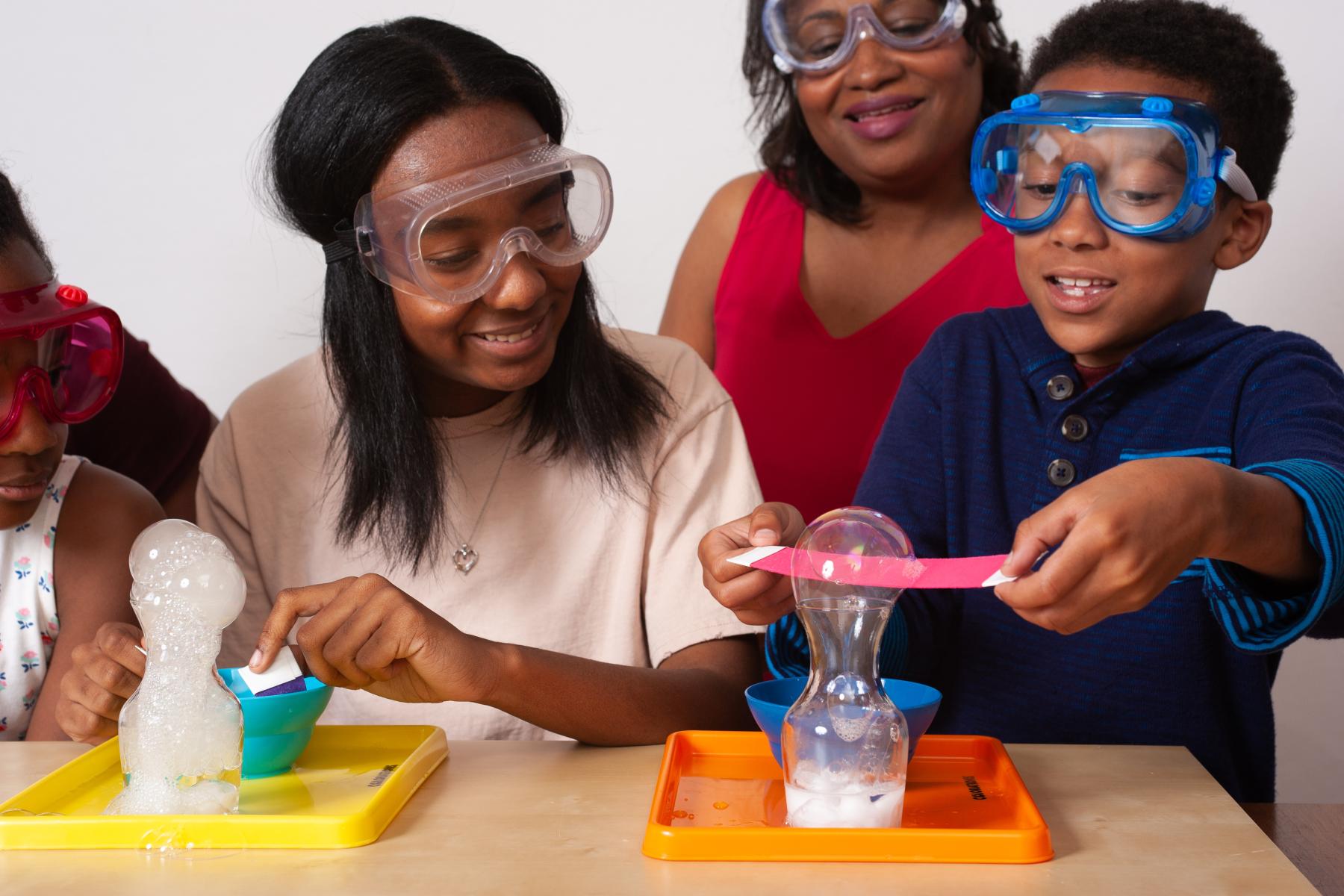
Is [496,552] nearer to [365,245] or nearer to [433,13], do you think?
[365,245]

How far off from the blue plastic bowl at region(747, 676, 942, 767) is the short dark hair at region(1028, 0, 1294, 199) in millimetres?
768

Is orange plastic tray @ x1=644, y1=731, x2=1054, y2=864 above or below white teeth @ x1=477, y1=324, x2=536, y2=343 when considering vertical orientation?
below

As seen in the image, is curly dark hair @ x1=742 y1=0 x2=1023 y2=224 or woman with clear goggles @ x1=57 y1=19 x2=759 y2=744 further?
curly dark hair @ x1=742 y1=0 x2=1023 y2=224

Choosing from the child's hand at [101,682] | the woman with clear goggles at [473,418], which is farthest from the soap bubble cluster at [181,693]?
the woman with clear goggles at [473,418]

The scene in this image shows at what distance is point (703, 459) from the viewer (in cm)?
179

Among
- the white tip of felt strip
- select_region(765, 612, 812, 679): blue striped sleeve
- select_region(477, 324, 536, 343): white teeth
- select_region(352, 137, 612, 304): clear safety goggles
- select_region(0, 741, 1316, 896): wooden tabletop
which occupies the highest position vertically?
→ select_region(352, 137, 612, 304): clear safety goggles

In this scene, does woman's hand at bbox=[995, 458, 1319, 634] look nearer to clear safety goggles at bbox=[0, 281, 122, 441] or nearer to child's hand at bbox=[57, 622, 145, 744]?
child's hand at bbox=[57, 622, 145, 744]

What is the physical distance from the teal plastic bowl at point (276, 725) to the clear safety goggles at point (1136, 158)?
3.18 ft

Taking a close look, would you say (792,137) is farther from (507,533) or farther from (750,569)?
(750,569)

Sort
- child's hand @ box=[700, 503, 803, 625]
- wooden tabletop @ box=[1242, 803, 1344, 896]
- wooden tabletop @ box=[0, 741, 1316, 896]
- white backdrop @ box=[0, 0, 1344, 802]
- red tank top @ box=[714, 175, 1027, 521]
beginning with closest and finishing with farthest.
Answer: wooden tabletop @ box=[0, 741, 1316, 896]
wooden tabletop @ box=[1242, 803, 1344, 896]
child's hand @ box=[700, 503, 803, 625]
red tank top @ box=[714, 175, 1027, 521]
white backdrop @ box=[0, 0, 1344, 802]

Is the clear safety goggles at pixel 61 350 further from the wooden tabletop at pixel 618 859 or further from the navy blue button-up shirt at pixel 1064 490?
the navy blue button-up shirt at pixel 1064 490

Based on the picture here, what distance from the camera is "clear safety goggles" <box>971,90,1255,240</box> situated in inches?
59.3

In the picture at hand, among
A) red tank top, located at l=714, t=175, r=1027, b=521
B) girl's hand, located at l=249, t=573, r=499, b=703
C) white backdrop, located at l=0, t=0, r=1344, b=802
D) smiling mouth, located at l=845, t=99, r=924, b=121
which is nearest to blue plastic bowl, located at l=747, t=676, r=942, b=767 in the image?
girl's hand, located at l=249, t=573, r=499, b=703

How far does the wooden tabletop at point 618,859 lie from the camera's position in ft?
3.32
